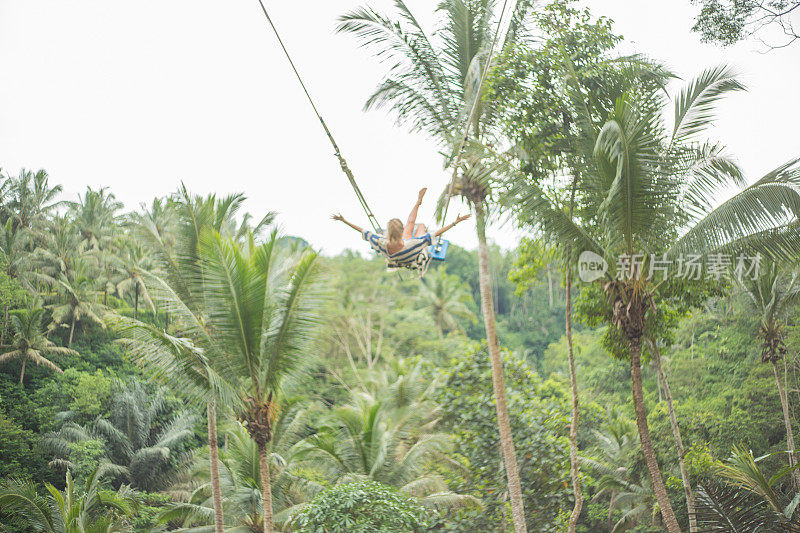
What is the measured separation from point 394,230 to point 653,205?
3450mm

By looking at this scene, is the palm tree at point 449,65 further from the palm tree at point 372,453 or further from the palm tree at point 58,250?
the palm tree at point 58,250

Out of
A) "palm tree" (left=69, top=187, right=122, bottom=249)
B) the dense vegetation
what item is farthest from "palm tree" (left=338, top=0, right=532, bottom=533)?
"palm tree" (left=69, top=187, right=122, bottom=249)

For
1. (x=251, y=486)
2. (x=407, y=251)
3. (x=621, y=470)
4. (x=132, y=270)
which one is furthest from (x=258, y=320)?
(x=132, y=270)

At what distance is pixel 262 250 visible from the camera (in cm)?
768

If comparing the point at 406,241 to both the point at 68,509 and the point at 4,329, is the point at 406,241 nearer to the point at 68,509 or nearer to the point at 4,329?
the point at 68,509

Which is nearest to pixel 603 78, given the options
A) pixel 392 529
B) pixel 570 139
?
pixel 570 139

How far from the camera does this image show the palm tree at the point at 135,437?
17.7m

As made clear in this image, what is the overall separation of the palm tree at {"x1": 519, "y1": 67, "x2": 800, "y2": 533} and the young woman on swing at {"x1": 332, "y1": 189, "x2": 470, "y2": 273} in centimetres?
219

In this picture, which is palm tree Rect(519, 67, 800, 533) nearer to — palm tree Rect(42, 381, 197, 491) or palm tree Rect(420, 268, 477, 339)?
palm tree Rect(42, 381, 197, 491)

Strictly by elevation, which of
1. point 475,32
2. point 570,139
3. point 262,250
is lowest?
point 262,250

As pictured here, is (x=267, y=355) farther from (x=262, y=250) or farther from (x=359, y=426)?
(x=359, y=426)

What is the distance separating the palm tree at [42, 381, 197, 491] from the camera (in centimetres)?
1766

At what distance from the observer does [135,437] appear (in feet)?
61.8

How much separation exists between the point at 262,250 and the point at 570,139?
4792 mm
